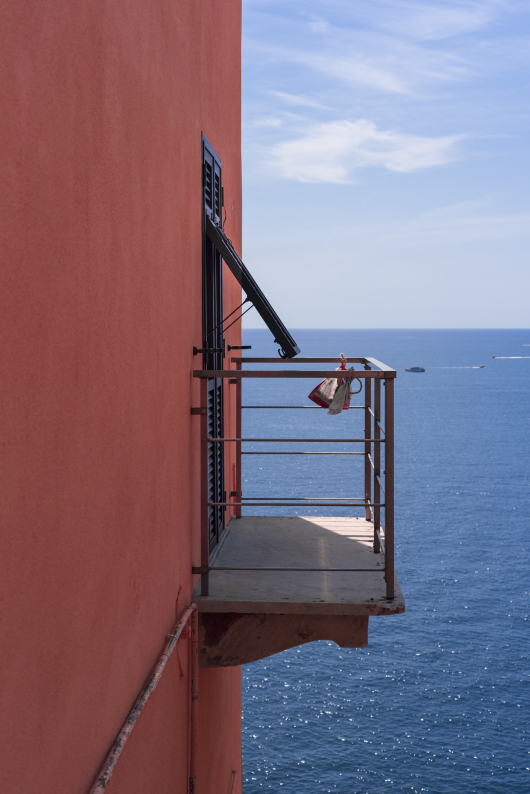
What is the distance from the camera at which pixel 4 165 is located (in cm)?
177

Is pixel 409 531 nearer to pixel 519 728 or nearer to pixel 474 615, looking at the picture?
pixel 474 615

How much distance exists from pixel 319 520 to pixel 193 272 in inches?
101

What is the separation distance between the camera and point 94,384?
255cm

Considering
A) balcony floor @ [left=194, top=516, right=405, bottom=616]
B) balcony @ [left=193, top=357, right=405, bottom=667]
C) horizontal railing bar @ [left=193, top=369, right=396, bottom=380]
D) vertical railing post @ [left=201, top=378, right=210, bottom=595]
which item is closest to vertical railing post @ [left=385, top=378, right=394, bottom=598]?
balcony @ [left=193, top=357, right=405, bottom=667]

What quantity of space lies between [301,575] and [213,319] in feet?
6.26

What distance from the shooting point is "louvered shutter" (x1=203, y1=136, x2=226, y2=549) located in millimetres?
5102

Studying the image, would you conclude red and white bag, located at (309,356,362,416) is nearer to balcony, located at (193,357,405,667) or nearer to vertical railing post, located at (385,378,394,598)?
balcony, located at (193,357,405,667)

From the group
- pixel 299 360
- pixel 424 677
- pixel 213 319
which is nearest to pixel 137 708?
pixel 299 360

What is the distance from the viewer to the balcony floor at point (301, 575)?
13.7ft

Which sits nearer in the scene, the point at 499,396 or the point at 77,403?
the point at 77,403

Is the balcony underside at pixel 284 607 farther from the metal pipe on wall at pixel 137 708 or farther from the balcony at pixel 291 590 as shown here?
the metal pipe on wall at pixel 137 708

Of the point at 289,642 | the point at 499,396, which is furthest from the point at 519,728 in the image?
the point at 499,396

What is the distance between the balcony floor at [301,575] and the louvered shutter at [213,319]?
34cm

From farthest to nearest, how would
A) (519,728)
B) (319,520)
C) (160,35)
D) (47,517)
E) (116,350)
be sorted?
(519,728)
(319,520)
(160,35)
(116,350)
(47,517)
